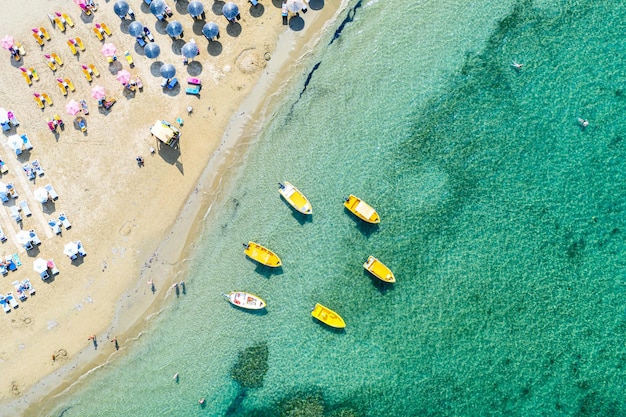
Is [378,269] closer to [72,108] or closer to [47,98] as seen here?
[72,108]

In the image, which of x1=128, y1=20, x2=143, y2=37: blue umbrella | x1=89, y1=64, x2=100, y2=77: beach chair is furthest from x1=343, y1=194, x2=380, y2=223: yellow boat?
x1=89, y1=64, x2=100, y2=77: beach chair

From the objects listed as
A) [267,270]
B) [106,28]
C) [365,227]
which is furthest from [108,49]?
[365,227]

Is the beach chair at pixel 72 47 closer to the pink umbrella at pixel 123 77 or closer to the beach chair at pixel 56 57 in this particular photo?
the beach chair at pixel 56 57

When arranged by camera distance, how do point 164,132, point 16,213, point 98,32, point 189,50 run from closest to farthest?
point 164,132 < point 189,50 < point 16,213 < point 98,32

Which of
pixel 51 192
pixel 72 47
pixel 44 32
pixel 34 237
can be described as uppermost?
pixel 44 32

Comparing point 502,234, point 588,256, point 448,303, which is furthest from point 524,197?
point 448,303

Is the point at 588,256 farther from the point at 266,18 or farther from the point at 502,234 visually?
the point at 266,18
